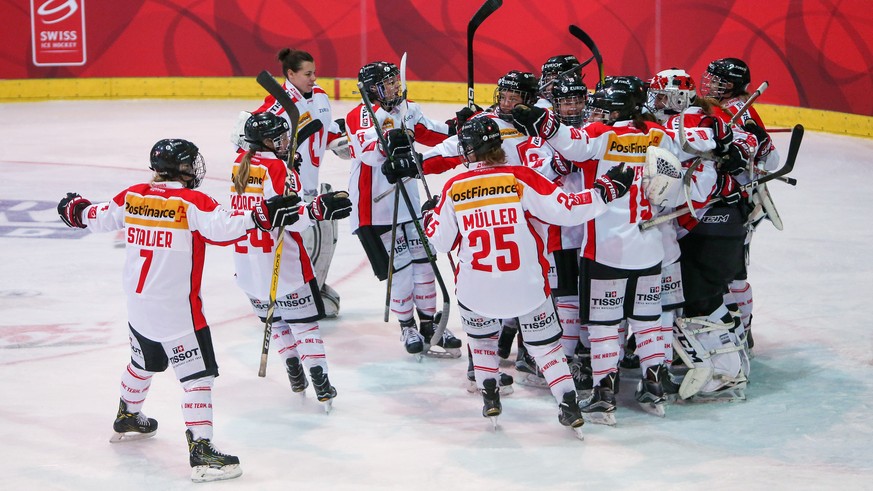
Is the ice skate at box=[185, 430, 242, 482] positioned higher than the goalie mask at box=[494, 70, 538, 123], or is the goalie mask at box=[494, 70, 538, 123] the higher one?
the goalie mask at box=[494, 70, 538, 123]

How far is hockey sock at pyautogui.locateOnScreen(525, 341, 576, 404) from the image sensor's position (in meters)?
4.66

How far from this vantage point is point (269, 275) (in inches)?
199

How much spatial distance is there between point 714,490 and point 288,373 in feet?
6.75

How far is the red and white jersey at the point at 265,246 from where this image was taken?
16.3 feet

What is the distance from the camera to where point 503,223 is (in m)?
4.48

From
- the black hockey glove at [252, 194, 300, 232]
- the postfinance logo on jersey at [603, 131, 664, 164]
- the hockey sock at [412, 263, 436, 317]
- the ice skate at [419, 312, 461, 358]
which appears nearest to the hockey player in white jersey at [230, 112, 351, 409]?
the black hockey glove at [252, 194, 300, 232]

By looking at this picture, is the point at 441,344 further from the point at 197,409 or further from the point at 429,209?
the point at 197,409

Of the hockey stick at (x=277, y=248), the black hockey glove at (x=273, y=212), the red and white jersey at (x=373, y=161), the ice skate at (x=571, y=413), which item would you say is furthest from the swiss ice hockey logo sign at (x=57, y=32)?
the ice skate at (x=571, y=413)

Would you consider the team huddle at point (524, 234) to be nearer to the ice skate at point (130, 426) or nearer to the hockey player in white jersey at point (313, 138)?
the ice skate at point (130, 426)

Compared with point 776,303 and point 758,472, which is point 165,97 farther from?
point 758,472

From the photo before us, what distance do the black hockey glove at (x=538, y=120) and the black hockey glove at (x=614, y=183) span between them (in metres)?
0.33

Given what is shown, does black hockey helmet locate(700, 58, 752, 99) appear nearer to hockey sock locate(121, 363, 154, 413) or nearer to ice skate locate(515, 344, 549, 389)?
ice skate locate(515, 344, 549, 389)

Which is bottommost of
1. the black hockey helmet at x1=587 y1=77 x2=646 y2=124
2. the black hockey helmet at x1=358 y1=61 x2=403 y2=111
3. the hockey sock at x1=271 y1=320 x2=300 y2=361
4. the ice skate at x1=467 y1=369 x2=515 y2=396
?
the ice skate at x1=467 y1=369 x2=515 y2=396

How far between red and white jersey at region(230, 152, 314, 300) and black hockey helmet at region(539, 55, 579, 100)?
1.62m
